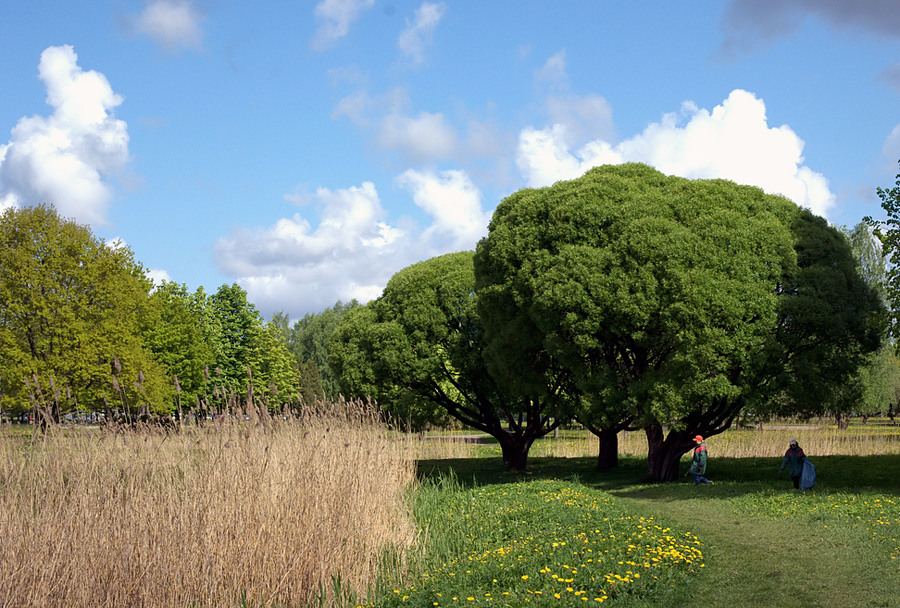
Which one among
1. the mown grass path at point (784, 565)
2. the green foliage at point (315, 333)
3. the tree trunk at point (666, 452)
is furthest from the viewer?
the green foliage at point (315, 333)

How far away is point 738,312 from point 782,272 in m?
2.39

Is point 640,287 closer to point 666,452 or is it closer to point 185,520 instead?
point 666,452

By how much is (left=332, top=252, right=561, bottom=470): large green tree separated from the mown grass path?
10628 millimetres

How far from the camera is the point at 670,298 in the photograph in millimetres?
17219

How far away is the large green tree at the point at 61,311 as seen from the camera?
26.0m

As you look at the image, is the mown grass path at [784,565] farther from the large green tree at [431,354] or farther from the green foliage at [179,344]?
the green foliage at [179,344]

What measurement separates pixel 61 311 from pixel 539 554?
23577mm

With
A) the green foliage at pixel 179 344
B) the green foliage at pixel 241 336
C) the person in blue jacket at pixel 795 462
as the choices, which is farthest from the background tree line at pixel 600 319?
the green foliage at pixel 241 336

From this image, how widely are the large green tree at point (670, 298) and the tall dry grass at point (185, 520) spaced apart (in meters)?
9.76

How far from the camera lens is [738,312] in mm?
16875

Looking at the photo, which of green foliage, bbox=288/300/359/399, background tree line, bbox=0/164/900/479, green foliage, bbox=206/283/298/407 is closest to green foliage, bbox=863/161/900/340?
background tree line, bbox=0/164/900/479

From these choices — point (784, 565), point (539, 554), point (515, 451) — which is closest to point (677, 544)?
point (784, 565)

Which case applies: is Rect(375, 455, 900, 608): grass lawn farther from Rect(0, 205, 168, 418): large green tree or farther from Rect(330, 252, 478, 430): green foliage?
Rect(0, 205, 168, 418): large green tree

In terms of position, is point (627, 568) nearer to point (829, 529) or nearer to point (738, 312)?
point (829, 529)
